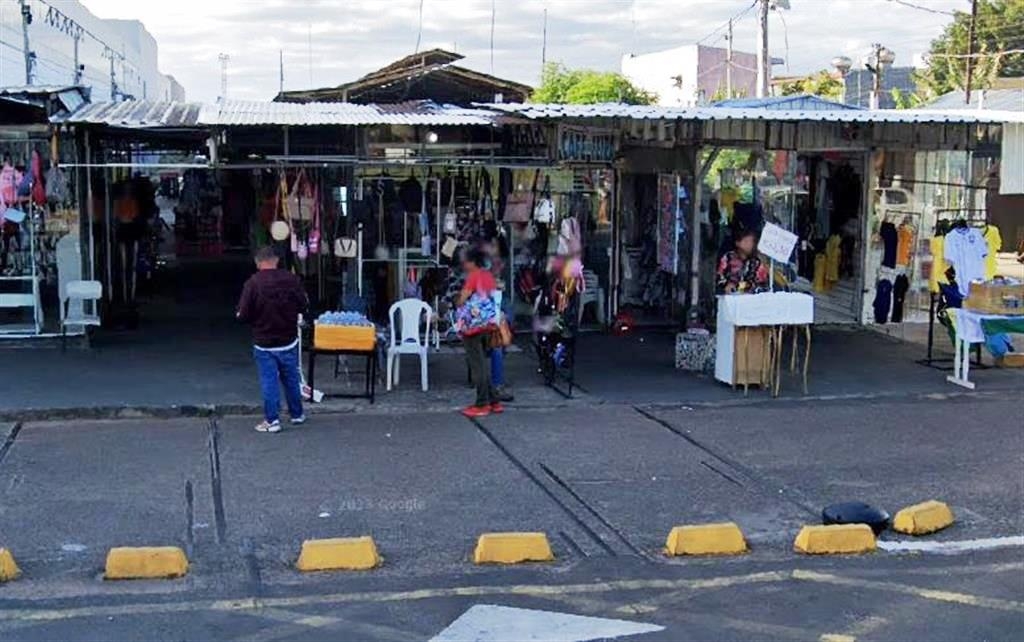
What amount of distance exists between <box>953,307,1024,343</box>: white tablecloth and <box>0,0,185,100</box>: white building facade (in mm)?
13217

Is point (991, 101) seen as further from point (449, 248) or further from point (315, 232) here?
point (315, 232)

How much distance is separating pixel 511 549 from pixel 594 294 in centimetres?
887

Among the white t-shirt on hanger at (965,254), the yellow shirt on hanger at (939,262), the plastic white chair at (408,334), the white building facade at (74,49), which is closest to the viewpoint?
the plastic white chair at (408,334)

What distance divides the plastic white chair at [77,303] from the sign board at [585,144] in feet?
18.0

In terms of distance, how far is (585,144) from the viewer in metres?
13.6

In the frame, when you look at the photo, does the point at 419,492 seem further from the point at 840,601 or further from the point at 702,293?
the point at 702,293

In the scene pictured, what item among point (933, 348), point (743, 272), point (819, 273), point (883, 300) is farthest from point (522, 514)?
point (819, 273)

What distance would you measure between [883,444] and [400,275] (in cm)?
626

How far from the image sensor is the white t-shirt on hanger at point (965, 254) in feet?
42.2

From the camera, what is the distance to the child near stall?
10.9 m

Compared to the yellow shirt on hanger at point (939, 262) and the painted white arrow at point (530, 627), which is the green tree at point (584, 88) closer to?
the yellow shirt on hanger at point (939, 262)

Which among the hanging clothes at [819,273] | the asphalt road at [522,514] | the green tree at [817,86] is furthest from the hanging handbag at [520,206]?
the green tree at [817,86]

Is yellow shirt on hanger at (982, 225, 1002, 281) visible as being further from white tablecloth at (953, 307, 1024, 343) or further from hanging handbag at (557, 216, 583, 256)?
hanging handbag at (557, 216, 583, 256)

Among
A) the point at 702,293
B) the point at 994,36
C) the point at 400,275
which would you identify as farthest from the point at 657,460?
the point at 994,36
